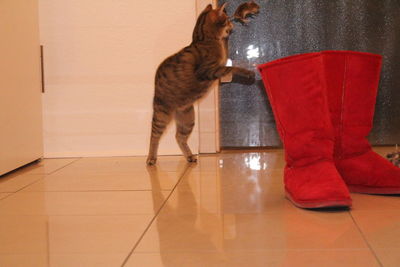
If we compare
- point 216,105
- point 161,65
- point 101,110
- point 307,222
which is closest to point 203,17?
point 161,65

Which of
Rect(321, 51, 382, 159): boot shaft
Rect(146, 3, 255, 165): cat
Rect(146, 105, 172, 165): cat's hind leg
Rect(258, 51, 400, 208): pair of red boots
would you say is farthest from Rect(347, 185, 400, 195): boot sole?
Rect(146, 105, 172, 165): cat's hind leg

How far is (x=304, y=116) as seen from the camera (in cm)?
141

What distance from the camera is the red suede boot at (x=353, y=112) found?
1.47 metres

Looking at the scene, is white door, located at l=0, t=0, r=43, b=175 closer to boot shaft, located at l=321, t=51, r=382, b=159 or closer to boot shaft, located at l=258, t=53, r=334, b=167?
boot shaft, located at l=258, t=53, r=334, b=167

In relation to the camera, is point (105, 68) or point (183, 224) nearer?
point (183, 224)

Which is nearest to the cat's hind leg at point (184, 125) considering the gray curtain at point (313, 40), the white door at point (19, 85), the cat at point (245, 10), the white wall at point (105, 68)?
the white wall at point (105, 68)

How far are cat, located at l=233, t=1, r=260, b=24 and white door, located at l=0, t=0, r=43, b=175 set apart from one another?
3.06ft

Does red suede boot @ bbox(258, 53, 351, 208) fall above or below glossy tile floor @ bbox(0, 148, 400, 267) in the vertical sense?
above

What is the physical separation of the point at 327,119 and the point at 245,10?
1.12m

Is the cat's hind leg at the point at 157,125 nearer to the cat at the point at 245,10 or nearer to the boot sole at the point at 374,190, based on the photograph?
the cat at the point at 245,10

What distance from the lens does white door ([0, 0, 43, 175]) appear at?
1.92m

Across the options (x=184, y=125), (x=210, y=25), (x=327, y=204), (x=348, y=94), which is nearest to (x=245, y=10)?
(x=210, y=25)

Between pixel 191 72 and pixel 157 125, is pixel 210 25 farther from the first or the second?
pixel 157 125

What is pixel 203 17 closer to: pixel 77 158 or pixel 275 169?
pixel 275 169
